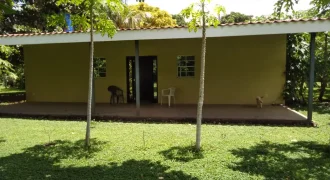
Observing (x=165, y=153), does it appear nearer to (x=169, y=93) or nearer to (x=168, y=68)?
(x=169, y=93)

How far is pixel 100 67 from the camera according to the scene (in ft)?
43.7

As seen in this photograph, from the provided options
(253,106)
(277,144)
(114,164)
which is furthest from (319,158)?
(253,106)

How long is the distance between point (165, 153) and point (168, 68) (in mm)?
7157

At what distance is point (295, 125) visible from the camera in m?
8.23

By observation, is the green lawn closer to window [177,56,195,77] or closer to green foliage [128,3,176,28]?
window [177,56,195,77]

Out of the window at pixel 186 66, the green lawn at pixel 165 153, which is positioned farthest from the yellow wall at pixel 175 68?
the green lawn at pixel 165 153

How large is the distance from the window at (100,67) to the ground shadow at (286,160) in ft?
28.2

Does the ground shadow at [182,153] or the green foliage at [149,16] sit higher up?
the green foliage at [149,16]

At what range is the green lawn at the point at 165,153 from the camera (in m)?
4.72

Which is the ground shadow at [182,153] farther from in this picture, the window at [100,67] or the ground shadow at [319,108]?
the window at [100,67]

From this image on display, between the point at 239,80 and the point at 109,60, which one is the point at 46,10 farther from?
the point at 239,80

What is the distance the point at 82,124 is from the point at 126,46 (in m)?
4.99

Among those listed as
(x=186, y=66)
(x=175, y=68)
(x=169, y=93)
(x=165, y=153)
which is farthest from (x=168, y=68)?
(x=165, y=153)

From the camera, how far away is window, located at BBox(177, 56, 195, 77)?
12.3 m
